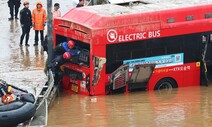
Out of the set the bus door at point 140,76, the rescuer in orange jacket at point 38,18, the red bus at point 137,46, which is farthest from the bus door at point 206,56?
the rescuer in orange jacket at point 38,18

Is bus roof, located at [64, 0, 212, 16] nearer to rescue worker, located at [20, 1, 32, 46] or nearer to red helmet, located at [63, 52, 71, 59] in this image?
red helmet, located at [63, 52, 71, 59]

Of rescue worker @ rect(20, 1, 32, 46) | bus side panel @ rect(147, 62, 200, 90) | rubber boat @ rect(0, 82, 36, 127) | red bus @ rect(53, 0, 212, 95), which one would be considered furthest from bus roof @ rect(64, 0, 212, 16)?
rescue worker @ rect(20, 1, 32, 46)

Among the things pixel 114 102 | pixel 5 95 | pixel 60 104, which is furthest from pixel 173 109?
pixel 5 95

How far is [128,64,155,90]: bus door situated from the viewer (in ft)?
60.0

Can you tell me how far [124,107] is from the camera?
56.5 feet

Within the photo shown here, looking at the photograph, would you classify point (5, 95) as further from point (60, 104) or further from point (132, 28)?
point (132, 28)

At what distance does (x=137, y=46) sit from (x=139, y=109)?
2.15 m

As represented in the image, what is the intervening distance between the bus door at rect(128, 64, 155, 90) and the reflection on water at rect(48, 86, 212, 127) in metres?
0.23

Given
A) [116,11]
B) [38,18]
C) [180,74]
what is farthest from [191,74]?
[38,18]

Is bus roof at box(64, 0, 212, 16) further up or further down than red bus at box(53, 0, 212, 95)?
further up

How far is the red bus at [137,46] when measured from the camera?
712 inches

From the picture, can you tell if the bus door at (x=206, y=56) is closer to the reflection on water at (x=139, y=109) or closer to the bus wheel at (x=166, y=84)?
the reflection on water at (x=139, y=109)

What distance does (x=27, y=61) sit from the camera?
73.9 feet

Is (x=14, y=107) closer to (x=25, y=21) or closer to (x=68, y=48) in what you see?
(x=68, y=48)
